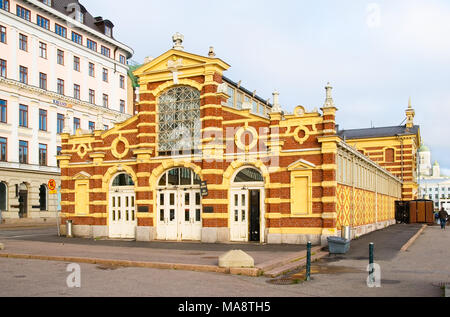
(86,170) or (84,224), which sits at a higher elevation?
(86,170)

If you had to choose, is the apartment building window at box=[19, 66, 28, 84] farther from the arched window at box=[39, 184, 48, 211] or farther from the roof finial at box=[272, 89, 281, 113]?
the roof finial at box=[272, 89, 281, 113]

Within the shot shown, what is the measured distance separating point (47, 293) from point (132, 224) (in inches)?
602

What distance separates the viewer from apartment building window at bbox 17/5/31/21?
47.7 m

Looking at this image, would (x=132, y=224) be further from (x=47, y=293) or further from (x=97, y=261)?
(x=47, y=293)

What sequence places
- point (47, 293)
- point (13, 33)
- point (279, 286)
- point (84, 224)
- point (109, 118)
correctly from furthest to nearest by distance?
point (109, 118), point (13, 33), point (84, 224), point (279, 286), point (47, 293)

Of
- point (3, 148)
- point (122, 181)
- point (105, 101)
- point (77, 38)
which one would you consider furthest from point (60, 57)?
point (122, 181)

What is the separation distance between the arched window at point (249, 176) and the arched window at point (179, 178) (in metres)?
2.20

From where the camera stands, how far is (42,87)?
50.8 metres

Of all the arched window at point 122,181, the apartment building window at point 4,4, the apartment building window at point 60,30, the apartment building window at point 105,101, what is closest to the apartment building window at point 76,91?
the apartment building window at point 105,101

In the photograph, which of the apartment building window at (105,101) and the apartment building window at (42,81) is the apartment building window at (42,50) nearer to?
the apartment building window at (42,81)

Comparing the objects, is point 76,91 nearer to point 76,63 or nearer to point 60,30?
point 76,63

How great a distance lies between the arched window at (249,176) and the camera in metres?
23.7
